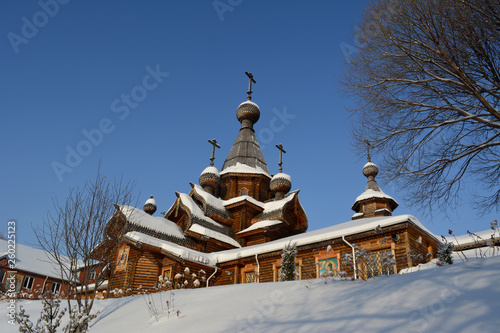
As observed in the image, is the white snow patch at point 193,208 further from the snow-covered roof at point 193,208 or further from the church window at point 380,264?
the church window at point 380,264

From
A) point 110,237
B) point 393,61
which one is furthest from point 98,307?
point 393,61

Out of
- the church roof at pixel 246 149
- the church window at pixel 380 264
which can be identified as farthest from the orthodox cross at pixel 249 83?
the church window at pixel 380 264

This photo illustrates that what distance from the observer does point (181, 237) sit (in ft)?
63.7

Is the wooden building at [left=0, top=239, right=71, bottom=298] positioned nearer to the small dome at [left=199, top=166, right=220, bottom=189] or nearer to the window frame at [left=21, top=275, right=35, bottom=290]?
the window frame at [left=21, top=275, right=35, bottom=290]

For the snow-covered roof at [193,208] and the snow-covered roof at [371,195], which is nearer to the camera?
the snow-covered roof at [193,208]

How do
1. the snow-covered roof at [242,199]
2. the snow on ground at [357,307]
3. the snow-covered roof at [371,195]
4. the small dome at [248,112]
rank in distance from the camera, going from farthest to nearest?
the small dome at [248,112]
the snow-covered roof at [371,195]
the snow-covered roof at [242,199]
the snow on ground at [357,307]

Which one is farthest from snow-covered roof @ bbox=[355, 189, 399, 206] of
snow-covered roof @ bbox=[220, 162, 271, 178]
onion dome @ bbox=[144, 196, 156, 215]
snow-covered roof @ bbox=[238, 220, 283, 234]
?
onion dome @ bbox=[144, 196, 156, 215]

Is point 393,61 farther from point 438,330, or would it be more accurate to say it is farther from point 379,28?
point 438,330

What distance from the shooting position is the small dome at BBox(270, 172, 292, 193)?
24328 millimetres

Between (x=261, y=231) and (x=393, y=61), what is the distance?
44.4ft

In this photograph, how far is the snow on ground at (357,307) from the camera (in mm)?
3869

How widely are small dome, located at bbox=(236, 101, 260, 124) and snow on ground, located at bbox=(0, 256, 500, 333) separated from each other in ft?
75.3

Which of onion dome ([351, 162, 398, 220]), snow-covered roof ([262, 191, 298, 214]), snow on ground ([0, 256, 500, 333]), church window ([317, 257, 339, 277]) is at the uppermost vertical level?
onion dome ([351, 162, 398, 220])

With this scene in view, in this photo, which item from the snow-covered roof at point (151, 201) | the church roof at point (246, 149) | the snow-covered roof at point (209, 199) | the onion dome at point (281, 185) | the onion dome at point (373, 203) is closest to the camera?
the snow-covered roof at point (209, 199)
